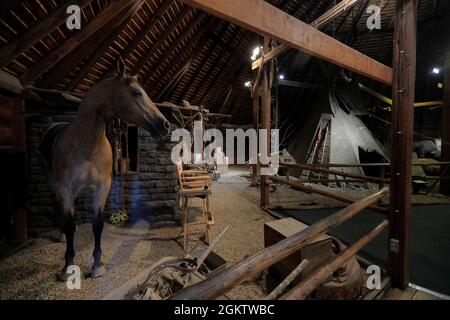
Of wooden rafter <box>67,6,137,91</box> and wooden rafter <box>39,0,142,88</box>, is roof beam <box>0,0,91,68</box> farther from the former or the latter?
wooden rafter <box>67,6,137,91</box>

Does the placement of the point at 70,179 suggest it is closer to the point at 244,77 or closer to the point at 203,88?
the point at 203,88

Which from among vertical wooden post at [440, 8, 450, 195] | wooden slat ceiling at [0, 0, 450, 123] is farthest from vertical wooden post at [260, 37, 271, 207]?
vertical wooden post at [440, 8, 450, 195]

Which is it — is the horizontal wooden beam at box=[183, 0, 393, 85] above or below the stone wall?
above

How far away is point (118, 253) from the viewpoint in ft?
9.69

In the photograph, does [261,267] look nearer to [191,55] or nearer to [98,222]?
[98,222]

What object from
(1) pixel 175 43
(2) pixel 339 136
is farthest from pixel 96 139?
(2) pixel 339 136

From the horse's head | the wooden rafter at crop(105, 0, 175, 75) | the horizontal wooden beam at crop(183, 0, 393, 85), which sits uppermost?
the wooden rafter at crop(105, 0, 175, 75)

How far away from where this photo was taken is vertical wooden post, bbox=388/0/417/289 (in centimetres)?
205

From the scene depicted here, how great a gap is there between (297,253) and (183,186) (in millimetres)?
1965

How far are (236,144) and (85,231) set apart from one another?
424 inches

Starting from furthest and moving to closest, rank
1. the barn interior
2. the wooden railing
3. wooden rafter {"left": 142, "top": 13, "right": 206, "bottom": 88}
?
1. wooden rafter {"left": 142, "top": 13, "right": 206, "bottom": 88}
2. the barn interior
3. the wooden railing

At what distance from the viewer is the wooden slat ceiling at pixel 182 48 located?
2.79m

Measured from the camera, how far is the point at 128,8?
319cm

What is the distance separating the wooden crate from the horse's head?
5.80 ft
